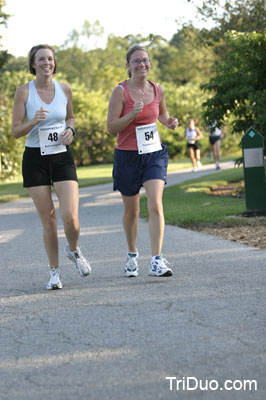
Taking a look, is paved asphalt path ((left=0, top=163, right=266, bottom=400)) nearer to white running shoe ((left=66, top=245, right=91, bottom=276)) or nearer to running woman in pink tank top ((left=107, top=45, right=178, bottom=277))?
white running shoe ((left=66, top=245, right=91, bottom=276))

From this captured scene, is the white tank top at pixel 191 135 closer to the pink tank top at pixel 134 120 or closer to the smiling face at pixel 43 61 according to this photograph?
the pink tank top at pixel 134 120

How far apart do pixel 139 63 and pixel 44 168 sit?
1.25m

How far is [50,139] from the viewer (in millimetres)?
6977

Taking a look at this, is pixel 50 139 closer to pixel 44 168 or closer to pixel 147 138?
pixel 44 168

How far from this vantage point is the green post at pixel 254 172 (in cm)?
1187

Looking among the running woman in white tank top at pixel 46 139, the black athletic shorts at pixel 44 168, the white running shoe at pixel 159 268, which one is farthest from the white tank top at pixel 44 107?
the white running shoe at pixel 159 268

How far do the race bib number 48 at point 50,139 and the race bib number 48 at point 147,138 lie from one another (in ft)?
2.41

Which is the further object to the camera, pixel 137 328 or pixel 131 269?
pixel 131 269

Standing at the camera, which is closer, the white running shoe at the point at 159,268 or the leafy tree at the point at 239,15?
the white running shoe at the point at 159,268

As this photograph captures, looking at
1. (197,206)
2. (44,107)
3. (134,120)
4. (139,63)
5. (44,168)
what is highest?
(139,63)

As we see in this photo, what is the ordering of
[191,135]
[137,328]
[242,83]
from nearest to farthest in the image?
[137,328] → [242,83] → [191,135]

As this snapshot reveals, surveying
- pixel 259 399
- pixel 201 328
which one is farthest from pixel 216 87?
pixel 259 399

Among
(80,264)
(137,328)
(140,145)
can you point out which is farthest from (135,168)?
(137,328)

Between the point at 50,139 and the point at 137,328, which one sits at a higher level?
the point at 50,139
